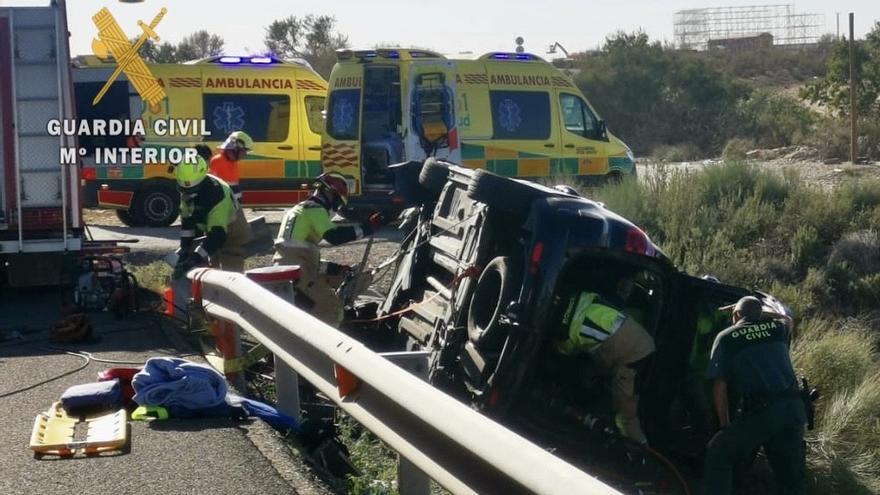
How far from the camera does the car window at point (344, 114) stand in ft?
61.7

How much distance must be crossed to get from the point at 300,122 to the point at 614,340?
13608 millimetres

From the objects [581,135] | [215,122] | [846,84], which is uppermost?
[846,84]

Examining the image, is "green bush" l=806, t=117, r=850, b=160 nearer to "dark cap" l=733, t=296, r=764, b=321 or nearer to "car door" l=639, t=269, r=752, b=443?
"car door" l=639, t=269, r=752, b=443

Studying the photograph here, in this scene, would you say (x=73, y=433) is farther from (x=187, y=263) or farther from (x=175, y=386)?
(x=187, y=263)

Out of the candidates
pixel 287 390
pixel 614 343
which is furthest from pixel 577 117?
A: pixel 287 390

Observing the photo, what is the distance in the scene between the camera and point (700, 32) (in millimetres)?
84750

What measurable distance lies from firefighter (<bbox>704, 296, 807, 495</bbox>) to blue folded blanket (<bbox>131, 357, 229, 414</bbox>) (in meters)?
2.93

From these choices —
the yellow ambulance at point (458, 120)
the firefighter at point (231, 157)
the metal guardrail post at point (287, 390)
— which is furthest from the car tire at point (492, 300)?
the yellow ambulance at point (458, 120)

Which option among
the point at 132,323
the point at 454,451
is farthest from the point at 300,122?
the point at 454,451

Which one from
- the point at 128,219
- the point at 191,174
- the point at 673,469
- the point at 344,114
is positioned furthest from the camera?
the point at 128,219

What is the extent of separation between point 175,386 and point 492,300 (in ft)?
6.55

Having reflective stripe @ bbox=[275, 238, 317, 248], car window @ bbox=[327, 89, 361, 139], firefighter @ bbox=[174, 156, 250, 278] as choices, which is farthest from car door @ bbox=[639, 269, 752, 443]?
car window @ bbox=[327, 89, 361, 139]

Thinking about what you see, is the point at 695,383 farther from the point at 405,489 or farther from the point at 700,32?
the point at 700,32

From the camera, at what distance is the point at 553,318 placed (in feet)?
24.1
